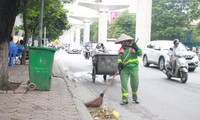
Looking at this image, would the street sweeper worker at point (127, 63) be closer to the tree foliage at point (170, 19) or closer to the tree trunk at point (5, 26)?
the tree trunk at point (5, 26)

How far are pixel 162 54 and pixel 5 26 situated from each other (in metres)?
11.9

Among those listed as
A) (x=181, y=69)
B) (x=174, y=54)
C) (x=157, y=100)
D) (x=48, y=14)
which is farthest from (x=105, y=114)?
(x=48, y=14)

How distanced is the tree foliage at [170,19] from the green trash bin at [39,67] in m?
46.7

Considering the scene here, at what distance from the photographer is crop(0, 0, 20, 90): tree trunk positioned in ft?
27.3

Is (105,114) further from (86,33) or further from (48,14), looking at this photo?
(86,33)

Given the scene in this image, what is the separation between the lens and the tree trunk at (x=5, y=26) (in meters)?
8.34

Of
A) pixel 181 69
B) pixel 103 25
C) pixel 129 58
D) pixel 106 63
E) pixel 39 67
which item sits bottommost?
pixel 181 69

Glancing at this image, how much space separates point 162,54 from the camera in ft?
62.0

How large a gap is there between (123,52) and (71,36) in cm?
12605

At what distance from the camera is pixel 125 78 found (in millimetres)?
8500

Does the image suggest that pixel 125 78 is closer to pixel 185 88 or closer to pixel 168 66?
pixel 185 88

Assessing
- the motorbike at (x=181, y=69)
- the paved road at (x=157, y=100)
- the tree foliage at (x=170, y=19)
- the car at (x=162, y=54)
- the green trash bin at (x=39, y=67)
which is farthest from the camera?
the tree foliage at (x=170, y=19)

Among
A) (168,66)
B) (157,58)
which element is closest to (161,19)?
(157,58)

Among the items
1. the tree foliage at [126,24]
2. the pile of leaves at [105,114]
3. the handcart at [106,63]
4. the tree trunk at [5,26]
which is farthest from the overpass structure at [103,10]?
the pile of leaves at [105,114]
